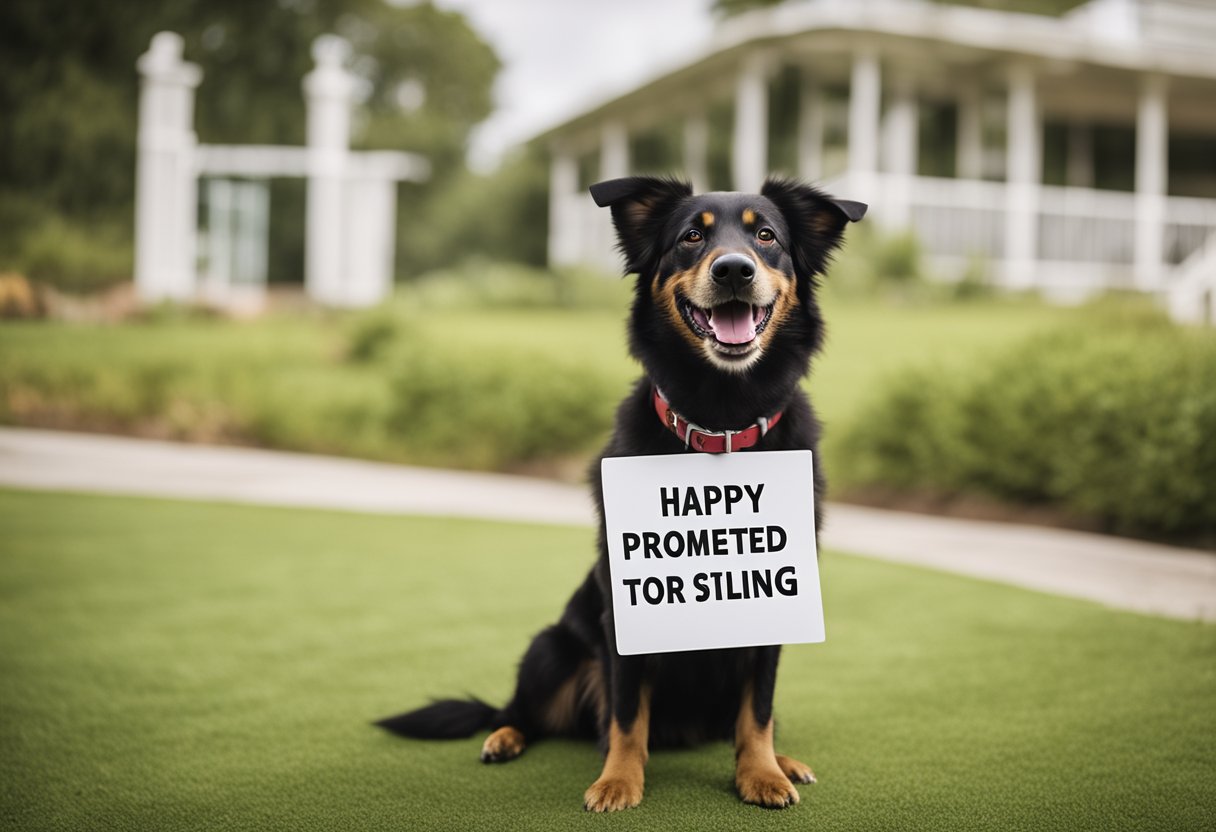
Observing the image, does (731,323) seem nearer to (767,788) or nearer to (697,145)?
(767,788)

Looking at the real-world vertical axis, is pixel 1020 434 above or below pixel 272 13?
below

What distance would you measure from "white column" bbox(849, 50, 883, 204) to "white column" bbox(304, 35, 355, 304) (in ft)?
20.7

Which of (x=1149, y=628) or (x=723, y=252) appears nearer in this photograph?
(x=723, y=252)

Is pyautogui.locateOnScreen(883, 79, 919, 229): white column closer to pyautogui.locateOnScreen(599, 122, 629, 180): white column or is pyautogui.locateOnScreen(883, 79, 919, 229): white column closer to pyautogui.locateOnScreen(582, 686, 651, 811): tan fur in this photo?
pyautogui.locateOnScreen(599, 122, 629, 180): white column

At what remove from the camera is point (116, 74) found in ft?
54.6

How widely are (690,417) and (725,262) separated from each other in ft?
1.29

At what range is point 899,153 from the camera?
40.4 feet

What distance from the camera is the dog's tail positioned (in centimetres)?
278

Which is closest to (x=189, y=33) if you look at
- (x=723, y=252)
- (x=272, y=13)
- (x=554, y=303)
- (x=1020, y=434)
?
(x=272, y=13)

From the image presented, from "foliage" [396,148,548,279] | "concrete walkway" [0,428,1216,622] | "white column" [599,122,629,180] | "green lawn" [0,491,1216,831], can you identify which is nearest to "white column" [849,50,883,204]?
"white column" [599,122,629,180]

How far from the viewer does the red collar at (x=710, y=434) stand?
2.43m

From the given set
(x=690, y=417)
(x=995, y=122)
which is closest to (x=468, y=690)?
(x=690, y=417)

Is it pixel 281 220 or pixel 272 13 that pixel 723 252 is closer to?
pixel 281 220

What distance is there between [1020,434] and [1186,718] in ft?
11.1
